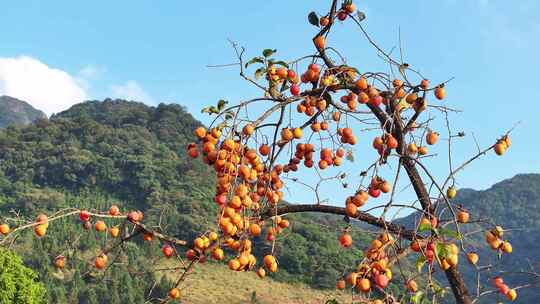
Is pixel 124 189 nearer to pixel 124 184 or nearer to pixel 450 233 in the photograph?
pixel 124 184

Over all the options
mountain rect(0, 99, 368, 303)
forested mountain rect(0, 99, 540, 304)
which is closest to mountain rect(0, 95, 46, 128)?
forested mountain rect(0, 99, 540, 304)

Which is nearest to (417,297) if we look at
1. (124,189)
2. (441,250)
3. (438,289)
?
(438,289)

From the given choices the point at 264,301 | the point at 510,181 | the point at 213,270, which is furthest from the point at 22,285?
the point at 510,181

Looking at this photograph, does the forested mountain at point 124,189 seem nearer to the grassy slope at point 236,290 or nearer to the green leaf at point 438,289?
the grassy slope at point 236,290

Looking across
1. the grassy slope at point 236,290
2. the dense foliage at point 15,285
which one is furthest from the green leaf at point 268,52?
the grassy slope at point 236,290

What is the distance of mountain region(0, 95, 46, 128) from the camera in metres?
163

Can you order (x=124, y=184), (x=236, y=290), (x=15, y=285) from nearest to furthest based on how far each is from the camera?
(x=15, y=285), (x=236, y=290), (x=124, y=184)

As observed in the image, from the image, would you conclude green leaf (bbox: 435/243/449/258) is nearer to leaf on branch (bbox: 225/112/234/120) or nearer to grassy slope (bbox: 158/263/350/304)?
leaf on branch (bbox: 225/112/234/120)

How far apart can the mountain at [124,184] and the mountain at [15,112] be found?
81.0 meters

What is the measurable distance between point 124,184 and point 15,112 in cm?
10911

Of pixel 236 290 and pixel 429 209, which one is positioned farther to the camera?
pixel 236 290

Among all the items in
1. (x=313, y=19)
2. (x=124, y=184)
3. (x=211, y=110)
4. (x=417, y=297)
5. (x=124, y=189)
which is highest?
(x=124, y=184)

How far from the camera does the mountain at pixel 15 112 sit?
16262 cm

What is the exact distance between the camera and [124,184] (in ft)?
234
